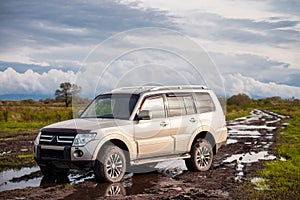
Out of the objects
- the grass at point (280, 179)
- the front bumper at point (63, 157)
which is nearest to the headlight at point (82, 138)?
the front bumper at point (63, 157)

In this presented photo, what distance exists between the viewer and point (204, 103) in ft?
36.9

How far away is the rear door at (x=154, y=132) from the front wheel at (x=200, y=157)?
29.5 inches

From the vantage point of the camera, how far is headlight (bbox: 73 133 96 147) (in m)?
8.60

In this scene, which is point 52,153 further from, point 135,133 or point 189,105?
point 189,105

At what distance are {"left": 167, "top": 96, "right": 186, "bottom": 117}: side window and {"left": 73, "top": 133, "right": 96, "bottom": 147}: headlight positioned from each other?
2359 mm

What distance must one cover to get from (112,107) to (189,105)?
82.5 inches

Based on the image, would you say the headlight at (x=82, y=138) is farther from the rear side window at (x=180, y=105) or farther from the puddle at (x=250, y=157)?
the puddle at (x=250, y=157)

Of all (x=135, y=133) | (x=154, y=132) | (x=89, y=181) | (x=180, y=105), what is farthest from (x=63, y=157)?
(x=180, y=105)

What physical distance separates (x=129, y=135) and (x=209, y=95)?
325 cm

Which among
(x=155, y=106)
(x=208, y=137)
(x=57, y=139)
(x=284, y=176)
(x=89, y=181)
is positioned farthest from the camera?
(x=208, y=137)

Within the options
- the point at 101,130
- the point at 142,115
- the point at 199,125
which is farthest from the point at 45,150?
the point at 199,125

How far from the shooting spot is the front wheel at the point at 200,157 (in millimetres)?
10578

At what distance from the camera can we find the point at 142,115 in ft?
31.0

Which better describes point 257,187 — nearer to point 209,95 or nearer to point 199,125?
point 199,125
